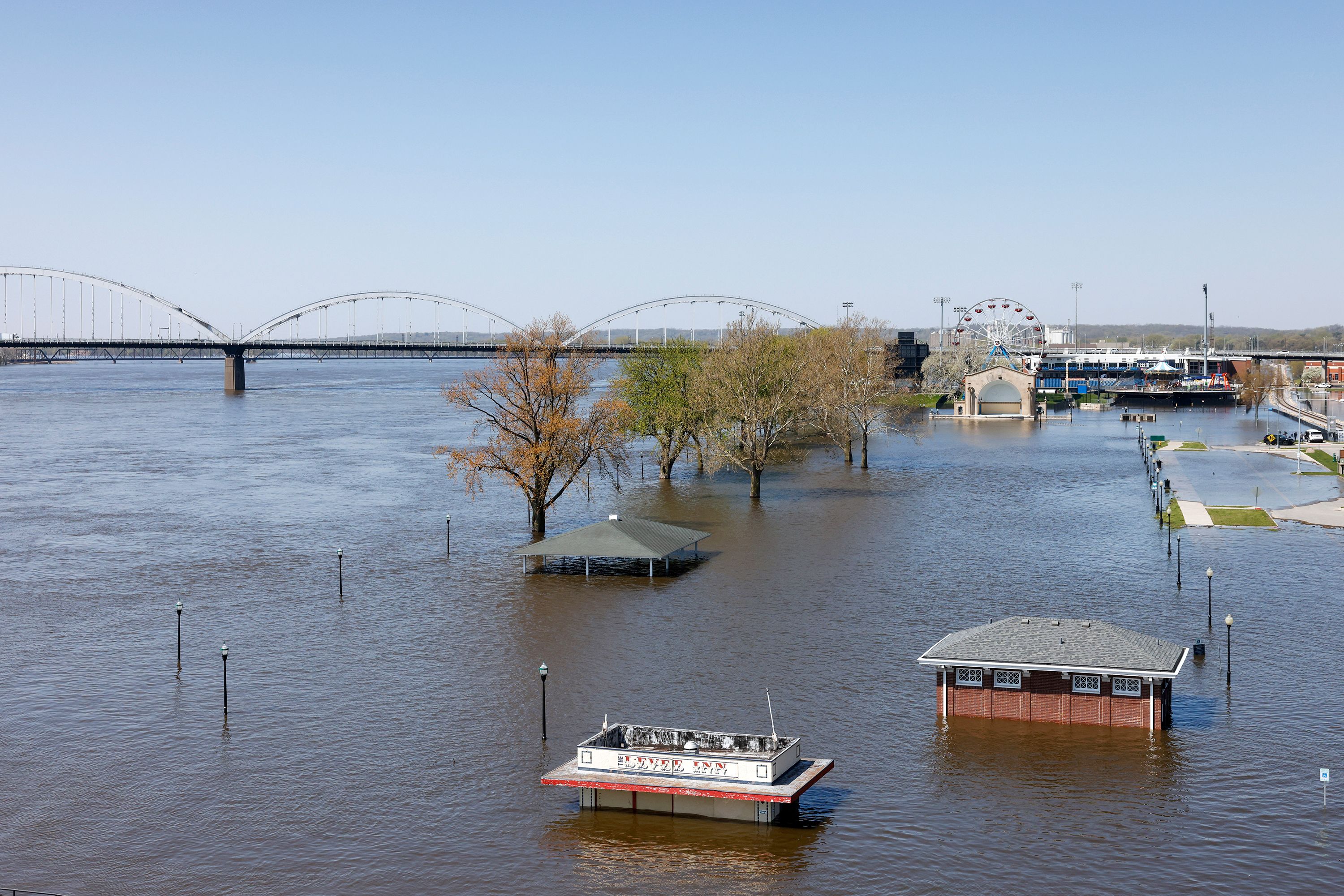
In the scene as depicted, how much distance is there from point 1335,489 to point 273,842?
79.1 metres

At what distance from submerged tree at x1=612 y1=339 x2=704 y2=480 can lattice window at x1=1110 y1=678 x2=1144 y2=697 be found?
55.5m

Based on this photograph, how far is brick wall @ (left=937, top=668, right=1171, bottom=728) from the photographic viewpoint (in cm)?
3500

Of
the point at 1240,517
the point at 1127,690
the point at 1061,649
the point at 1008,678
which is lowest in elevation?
the point at 1127,690

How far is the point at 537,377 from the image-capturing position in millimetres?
65875

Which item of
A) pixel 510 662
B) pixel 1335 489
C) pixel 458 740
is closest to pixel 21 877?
pixel 458 740

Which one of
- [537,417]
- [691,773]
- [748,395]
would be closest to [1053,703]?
[691,773]

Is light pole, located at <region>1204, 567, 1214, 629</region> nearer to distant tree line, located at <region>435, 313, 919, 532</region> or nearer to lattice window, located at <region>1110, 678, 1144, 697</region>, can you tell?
lattice window, located at <region>1110, 678, 1144, 697</region>

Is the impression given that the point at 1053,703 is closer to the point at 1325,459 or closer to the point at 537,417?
the point at 537,417

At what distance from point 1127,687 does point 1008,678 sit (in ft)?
10.8

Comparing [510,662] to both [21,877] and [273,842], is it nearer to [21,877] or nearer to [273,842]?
[273,842]

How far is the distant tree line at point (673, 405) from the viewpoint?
2601 inches

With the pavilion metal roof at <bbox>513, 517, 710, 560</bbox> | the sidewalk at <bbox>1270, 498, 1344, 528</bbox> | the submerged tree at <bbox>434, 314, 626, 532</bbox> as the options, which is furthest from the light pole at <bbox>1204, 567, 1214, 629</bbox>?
the submerged tree at <bbox>434, 314, 626, 532</bbox>

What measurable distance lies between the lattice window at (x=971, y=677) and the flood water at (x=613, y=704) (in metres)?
1.33

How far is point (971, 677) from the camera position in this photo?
3616 centimetres
